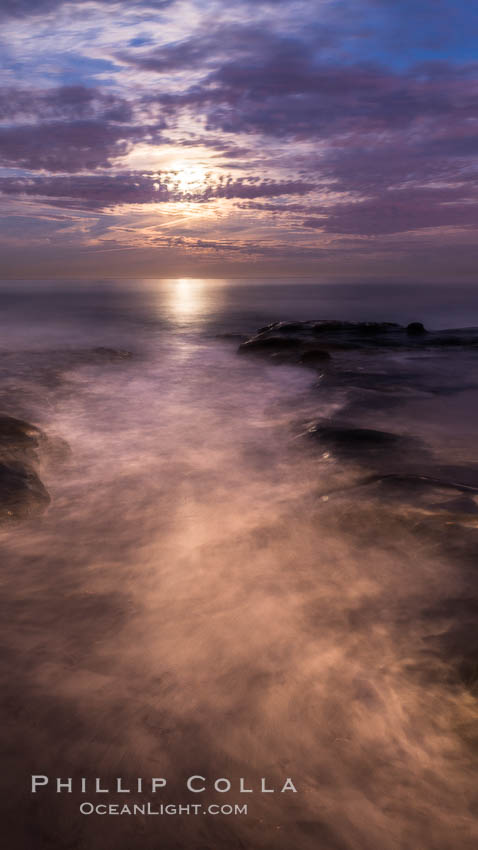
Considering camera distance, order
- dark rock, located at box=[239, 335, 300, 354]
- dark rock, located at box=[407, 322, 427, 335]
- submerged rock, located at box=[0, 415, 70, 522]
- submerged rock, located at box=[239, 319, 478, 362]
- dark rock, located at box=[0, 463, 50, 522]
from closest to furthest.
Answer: dark rock, located at box=[0, 463, 50, 522], submerged rock, located at box=[0, 415, 70, 522], submerged rock, located at box=[239, 319, 478, 362], dark rock, located at box=[239, 335, 300, 354], dark rock, located at box=[407, 322, 427, 335]

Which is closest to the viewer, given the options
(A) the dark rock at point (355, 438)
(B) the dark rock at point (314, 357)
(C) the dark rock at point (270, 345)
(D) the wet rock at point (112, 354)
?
(A) the dark rock at point (355, 438)

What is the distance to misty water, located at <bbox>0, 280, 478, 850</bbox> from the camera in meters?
3.03

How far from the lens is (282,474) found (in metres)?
8.98

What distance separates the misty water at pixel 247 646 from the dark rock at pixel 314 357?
11.3 meters

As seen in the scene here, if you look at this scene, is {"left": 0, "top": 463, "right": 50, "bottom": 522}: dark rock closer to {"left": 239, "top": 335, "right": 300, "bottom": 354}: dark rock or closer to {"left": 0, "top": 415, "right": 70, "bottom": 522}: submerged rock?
{"left": 0, "top": 415, "right": 70, "bottom": 522}: submerged rock

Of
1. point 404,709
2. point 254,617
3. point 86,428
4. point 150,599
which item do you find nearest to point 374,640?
point 404,709

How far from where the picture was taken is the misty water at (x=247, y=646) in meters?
3.03

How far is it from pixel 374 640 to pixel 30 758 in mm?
3151

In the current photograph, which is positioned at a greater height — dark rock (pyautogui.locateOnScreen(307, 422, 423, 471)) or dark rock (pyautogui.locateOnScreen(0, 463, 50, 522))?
dark rock (pyautogui.locateOnScreen(307, 422, 423, 471))

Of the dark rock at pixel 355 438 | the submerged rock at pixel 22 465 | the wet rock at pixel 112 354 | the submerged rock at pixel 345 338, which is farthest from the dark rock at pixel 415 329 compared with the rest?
the submerged rock at pixel 22 465

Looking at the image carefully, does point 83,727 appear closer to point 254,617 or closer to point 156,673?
point 156,673

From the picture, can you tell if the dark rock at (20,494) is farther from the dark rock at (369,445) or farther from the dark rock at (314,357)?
the dark rock at (314,357)

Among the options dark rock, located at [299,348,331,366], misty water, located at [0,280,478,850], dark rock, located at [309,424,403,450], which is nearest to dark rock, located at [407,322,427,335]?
dark rock, located at [299,348,331,366]

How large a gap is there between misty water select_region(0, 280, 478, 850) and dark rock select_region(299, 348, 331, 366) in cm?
1128
